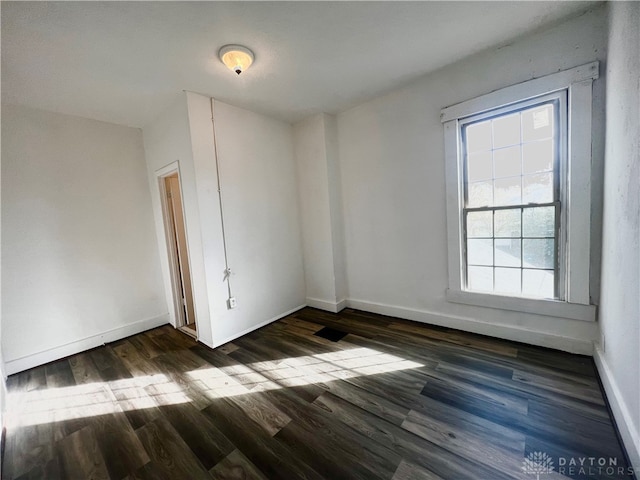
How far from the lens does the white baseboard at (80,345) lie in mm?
2367

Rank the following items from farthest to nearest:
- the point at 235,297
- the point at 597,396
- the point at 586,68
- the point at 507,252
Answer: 1. the point at 235,297
2. the point at 507,252
3. the point at 586,68
4. the point at 597,396

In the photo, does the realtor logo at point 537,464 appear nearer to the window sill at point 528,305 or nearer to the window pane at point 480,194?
the window sill at point 528,305

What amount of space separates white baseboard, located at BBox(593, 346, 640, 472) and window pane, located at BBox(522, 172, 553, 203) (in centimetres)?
123

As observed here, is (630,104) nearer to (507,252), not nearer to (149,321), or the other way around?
(507,252)

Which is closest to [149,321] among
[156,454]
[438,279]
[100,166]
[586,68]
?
[100,166]

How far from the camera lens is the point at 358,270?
326 cm

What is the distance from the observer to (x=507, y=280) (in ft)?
7.48

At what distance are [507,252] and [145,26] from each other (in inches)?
133

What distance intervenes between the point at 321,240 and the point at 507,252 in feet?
6.83

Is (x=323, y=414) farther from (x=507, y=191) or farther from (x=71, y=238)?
(x=71, y=238)

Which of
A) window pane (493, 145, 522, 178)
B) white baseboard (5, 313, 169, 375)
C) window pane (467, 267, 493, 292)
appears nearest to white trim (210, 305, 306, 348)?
white baseboard (5, 313, 169, 375)

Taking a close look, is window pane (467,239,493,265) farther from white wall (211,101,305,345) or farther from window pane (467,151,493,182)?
white wall (211,101,305,345)
